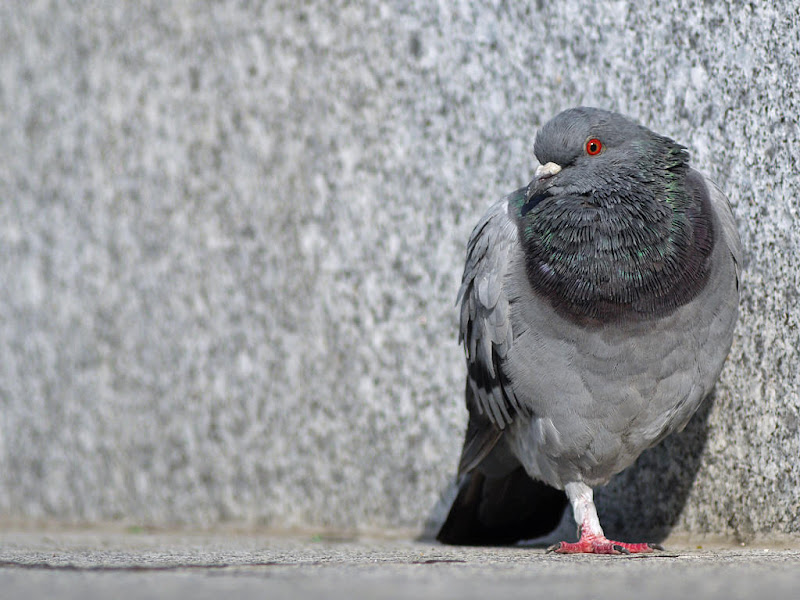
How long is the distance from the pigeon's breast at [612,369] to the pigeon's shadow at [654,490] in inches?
16.7

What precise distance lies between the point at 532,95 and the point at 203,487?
8.42 feet

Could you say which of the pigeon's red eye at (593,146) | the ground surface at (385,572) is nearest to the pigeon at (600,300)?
the pigeon's red eye at (593,146)

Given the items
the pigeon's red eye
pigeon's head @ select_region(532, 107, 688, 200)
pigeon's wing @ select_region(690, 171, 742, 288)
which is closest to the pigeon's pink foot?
pigeon's wing @ select_region(690, 171, 742, 288)

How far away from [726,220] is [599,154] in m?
0.50

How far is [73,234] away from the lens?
5262 mm

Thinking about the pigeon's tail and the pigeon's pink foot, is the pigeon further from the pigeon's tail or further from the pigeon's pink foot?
the pigeon's tail

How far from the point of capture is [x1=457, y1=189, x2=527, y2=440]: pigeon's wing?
3260 mm

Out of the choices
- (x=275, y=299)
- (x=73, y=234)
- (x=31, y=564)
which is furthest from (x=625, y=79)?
(x=73, y=234)

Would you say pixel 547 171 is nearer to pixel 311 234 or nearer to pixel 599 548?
pixel 599 548

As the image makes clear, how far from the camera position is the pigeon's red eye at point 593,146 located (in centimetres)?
317

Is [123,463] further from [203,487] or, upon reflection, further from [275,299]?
[275,299]

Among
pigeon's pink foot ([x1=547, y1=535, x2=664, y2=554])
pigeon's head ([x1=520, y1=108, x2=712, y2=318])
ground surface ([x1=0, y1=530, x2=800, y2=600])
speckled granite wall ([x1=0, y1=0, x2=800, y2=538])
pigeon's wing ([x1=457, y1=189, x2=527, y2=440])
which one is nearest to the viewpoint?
ground surface ([x1=0, y1=530, x2=800, y2=600])

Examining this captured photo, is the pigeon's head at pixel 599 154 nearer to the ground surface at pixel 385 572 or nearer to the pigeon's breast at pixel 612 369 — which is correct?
the pigeon's breast at pixel 612 369

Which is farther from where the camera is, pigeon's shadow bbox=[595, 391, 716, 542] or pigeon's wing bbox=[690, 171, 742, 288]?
pigeon's shadow bbox=[595, 391, 716, 542]
